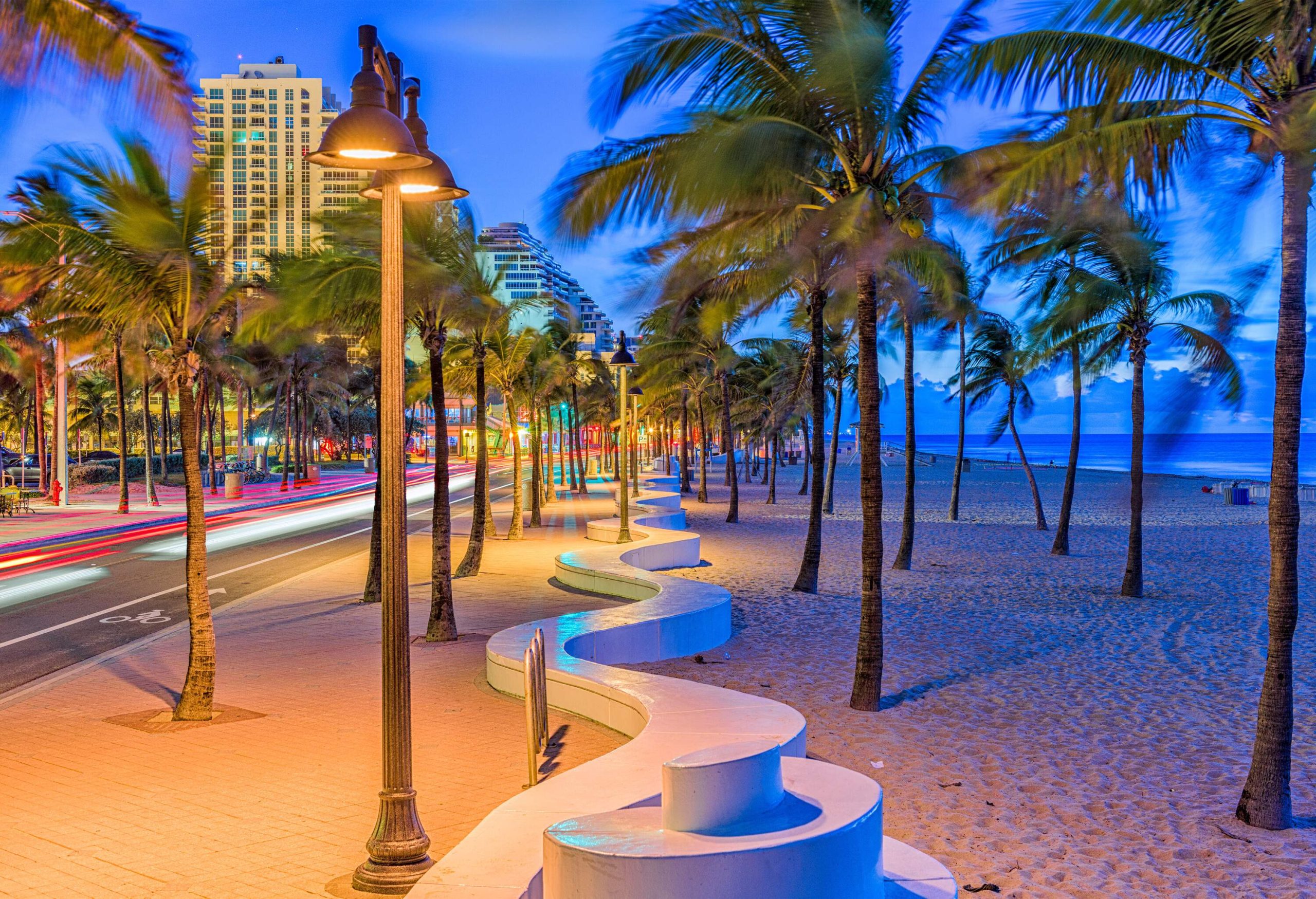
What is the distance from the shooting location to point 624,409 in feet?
76.2

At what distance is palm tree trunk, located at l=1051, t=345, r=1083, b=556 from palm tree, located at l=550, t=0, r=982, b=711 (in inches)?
479

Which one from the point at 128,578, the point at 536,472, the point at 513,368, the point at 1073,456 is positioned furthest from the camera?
the point at 536,472

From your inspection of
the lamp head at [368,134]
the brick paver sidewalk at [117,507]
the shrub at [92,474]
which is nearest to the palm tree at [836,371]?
the brick paver sidewalk at [117,507]

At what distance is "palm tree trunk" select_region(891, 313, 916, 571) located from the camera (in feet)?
65.4

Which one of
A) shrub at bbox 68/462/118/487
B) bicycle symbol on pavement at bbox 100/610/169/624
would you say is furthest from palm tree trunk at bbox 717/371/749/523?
shrub at bbox 68/462/118/487

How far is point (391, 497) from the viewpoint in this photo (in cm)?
→ 527

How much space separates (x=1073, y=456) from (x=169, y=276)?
18151 millimetres

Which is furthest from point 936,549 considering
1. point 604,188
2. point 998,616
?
point 604,188

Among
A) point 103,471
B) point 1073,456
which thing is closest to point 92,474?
point 103,471

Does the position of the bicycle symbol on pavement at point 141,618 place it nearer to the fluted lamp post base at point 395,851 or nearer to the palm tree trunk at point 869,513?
the palm tree trunk at point 869,513

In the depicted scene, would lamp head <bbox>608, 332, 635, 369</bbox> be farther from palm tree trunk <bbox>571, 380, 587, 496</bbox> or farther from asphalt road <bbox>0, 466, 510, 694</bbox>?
palm tree trunk <bbox>571, 380, 587, 496</bbox>

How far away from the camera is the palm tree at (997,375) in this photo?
2862 cm

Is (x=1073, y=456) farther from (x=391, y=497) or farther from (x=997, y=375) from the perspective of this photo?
(x=391, y=497)

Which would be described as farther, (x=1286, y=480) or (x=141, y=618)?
(x=141, y=618)
